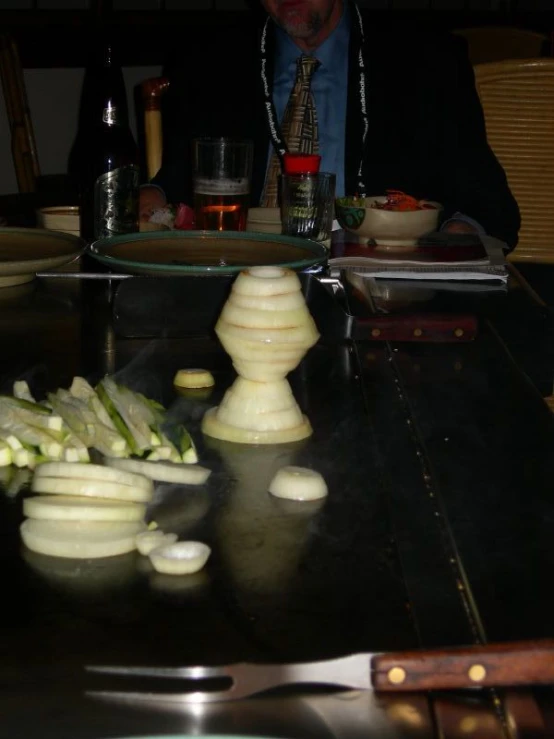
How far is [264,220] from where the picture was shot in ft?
5.58

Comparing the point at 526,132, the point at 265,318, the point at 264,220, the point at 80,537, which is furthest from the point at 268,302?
the point at 526,132

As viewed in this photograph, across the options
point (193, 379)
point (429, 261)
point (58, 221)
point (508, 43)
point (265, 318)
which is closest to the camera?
point (265, 318)

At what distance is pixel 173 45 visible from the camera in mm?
3824

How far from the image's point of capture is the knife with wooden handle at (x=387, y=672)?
51cm

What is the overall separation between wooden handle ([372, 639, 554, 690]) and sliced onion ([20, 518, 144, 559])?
0.76 ft

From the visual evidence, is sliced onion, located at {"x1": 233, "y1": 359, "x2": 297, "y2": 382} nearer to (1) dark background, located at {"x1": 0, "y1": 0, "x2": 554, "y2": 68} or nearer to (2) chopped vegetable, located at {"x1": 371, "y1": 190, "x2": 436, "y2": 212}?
(2) chopped vegetable, located at {"x1": 371, "y1": 190, "x2": 436, "y2": 212}

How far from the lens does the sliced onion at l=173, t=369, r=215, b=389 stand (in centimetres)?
103

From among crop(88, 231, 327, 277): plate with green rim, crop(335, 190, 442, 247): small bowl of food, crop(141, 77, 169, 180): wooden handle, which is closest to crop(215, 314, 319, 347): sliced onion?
crop(88, 231, 327, 277): plate with green rim

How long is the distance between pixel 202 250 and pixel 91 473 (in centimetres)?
72

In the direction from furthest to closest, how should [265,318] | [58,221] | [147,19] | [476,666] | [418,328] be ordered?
[147,19] → [58,221] → [418,328] → [265,318] → [476,666]

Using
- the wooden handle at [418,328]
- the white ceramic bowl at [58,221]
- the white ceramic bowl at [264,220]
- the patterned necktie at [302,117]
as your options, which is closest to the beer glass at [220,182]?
the white ceramic bowl at [264,220]

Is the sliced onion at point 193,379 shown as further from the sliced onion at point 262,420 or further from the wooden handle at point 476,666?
the wooden handle at point 476,666

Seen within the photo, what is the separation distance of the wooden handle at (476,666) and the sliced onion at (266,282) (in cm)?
43

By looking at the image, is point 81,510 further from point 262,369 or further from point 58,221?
point 58,221
